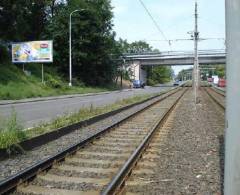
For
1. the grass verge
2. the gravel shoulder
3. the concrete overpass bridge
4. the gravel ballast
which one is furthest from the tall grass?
the concrete overpass bridge

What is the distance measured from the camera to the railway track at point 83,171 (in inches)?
287

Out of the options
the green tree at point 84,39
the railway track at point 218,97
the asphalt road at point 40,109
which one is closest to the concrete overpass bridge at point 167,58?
the green tree at point 84,39

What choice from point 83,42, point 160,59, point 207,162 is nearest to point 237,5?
point 207,162

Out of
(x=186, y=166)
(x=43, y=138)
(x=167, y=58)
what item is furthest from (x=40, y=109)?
(x=167, y=58)

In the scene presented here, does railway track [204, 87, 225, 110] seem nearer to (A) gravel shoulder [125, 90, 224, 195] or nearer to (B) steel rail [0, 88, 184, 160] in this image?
(B) steel rail [0, 88, 184, 160]

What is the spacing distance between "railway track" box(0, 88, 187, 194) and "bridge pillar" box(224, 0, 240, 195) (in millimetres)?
2350

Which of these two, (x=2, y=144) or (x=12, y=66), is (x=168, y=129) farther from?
(x=12, y=66)

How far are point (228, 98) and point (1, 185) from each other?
373cm

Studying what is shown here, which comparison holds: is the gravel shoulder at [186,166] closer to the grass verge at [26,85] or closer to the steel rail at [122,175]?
the steel rail at [122,175]

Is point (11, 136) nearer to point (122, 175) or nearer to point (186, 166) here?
point (122, 175)

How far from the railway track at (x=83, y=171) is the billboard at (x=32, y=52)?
4228 cm

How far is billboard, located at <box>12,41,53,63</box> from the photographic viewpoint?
53.8 meters

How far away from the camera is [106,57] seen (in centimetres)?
6919

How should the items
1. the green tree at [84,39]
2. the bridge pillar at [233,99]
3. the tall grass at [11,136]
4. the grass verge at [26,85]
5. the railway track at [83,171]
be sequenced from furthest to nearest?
the green tree at [84,39], the grass verge at [26,85], the tall grass at [11,136], the railway track at [83,171], the bridge pillar at [233,99]
